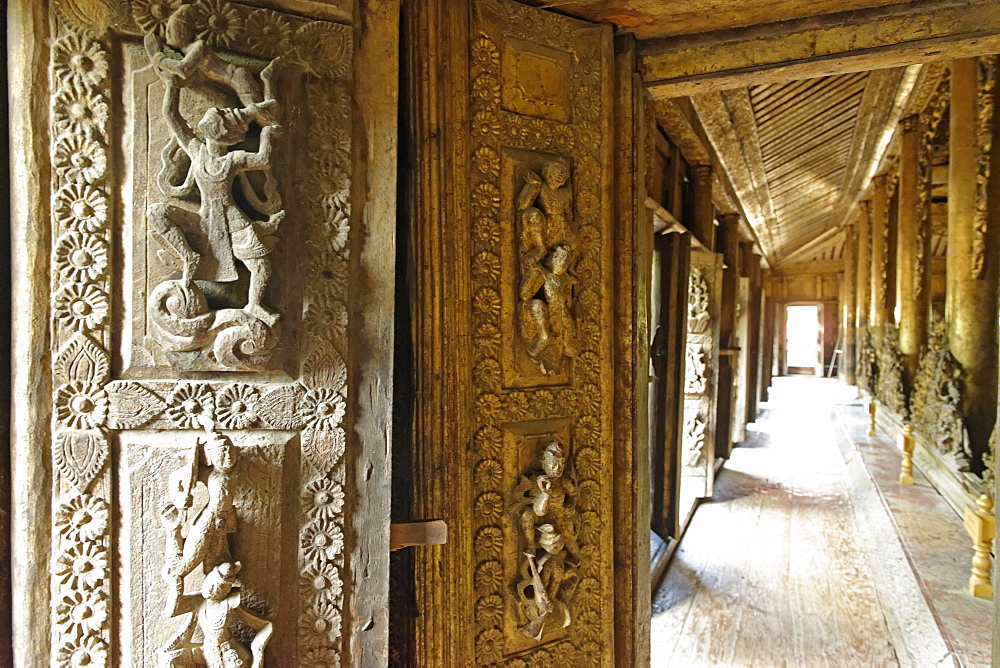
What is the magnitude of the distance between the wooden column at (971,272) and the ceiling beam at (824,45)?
4350 millimetres

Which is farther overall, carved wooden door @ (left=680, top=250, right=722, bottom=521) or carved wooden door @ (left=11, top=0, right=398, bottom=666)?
carved wooden door @ (left=680, top=250, right=722, bottom=521)

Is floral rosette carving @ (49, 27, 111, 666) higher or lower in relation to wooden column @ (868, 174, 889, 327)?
lower

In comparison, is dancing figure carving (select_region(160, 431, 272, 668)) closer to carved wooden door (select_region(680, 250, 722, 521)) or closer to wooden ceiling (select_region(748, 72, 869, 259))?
wooden ceiling (select_region(748, 72, 869, 259))

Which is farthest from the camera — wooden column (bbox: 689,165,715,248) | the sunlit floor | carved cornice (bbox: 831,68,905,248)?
carved cornice (bbox: 831,68,905,248)

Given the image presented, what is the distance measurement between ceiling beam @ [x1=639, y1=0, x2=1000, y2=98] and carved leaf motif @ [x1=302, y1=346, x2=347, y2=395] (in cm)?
188

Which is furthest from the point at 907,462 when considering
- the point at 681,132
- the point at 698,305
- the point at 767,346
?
the point at 767,346

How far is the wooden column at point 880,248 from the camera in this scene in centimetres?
991

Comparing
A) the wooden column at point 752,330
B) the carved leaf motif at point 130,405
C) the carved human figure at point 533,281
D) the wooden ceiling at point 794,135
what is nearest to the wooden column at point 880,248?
the wooden ceiling at point 794,135

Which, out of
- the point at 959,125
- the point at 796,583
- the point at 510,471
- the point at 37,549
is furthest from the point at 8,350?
the point at 959,125

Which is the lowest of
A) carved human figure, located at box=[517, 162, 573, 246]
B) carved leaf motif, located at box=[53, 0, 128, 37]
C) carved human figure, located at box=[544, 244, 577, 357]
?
carved human figure, located at box=[544, 244, 577, 357]

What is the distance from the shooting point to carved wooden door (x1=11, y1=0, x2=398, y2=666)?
1.64 m

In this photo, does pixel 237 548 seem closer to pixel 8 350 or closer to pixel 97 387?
pixel 97 387

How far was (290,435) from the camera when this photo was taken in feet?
5.94

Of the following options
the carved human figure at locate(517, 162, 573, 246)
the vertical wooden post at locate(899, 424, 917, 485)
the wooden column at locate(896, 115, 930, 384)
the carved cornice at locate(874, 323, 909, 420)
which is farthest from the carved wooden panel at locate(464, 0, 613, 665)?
the carved cornice at locate(874, 323, 909, 420)
